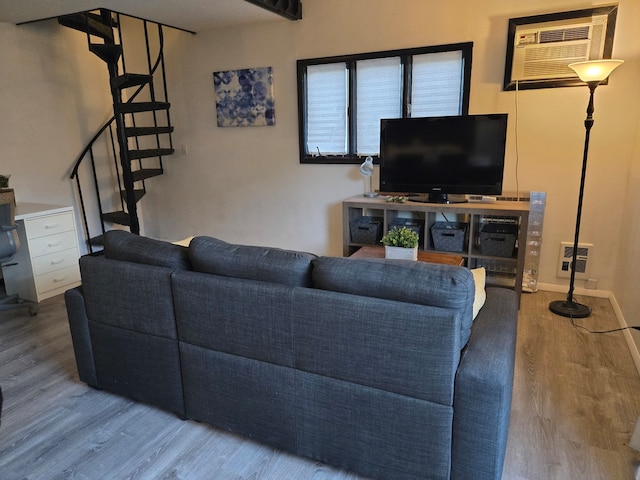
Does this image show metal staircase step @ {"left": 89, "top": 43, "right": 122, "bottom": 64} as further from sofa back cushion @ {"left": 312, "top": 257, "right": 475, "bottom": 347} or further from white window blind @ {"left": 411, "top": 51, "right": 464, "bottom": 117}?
sofa back cushion @ {"left": 312, "top": 257, "right": 475, "bottom": 347}

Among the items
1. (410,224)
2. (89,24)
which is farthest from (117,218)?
(410,224)

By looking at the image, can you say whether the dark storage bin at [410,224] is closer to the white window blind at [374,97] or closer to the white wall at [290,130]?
→ the white wall at [290,130]

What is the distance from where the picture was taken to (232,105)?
15.0 feet

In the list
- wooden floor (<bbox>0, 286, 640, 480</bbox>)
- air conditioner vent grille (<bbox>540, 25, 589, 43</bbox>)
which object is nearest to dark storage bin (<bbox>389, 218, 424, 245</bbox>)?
wooden floor (<bbox>0, 286, 640, 480</bbox>)

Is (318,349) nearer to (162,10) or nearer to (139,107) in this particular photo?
(162,10)

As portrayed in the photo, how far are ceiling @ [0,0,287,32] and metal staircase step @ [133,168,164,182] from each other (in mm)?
1545

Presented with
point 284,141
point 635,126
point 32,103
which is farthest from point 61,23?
point 635,126

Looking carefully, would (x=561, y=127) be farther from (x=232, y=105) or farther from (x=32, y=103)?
(x=32, y=103)

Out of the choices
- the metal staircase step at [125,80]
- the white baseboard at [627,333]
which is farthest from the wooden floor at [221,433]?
the metal staircase step at [125,80]

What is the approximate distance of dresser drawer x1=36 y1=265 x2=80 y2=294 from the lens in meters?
3.58

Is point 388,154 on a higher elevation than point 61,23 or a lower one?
lower

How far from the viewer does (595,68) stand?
2719mm

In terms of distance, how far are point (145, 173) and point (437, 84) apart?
10.5 feet

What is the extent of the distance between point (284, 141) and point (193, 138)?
1.19 meters
